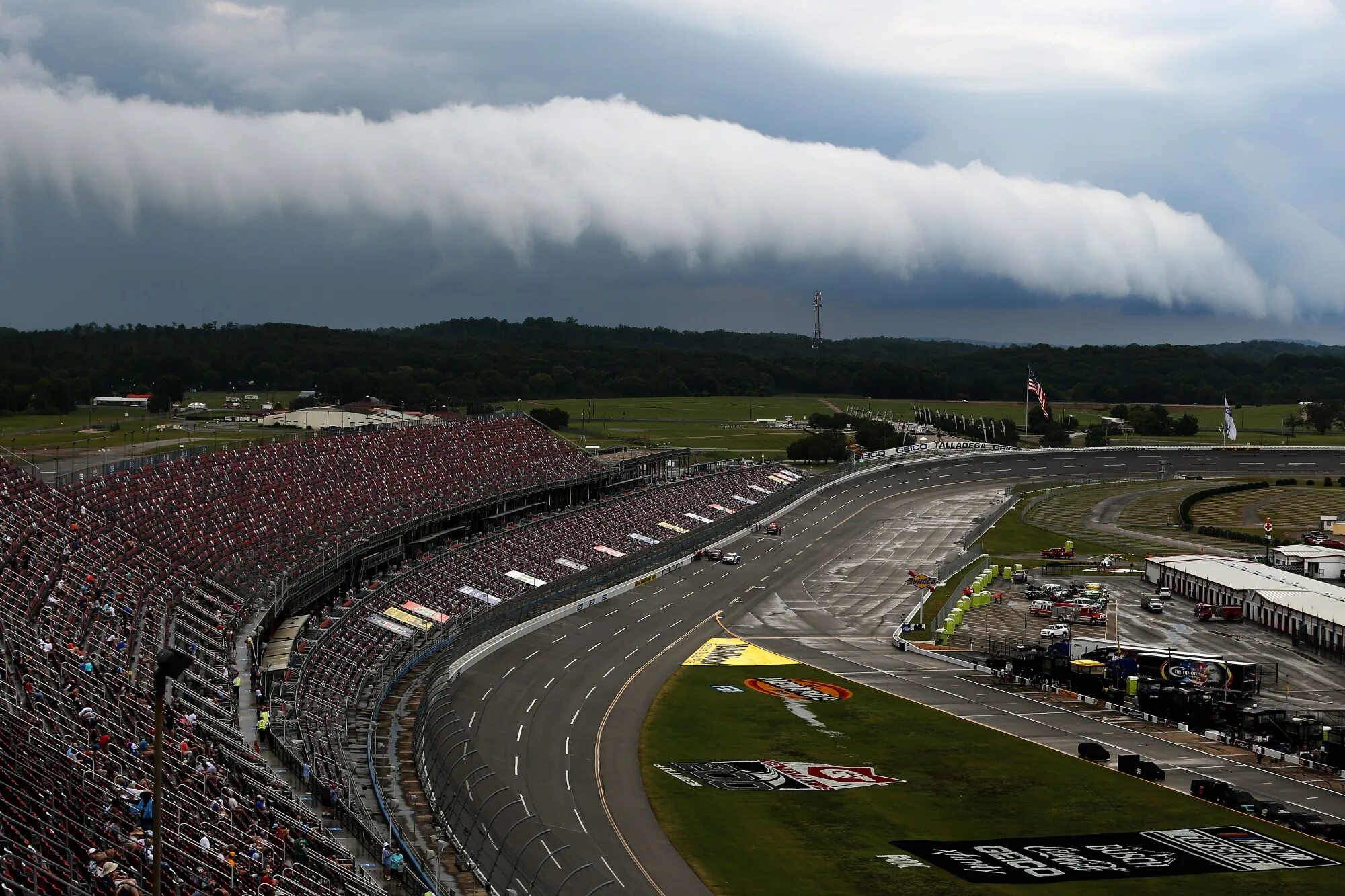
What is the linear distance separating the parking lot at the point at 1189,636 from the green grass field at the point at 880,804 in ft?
65.8

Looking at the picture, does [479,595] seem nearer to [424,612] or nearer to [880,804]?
[424,612]

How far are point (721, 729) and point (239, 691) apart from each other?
81.6 feet

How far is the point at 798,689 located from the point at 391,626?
2197 centimetres

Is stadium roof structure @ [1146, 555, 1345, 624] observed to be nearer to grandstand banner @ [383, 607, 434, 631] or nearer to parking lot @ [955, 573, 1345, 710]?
parking lot @ [955, 573, 1345, 710]

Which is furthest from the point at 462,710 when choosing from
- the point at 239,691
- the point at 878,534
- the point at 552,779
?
the point at 878,534

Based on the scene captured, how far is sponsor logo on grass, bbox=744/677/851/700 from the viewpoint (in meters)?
72.9

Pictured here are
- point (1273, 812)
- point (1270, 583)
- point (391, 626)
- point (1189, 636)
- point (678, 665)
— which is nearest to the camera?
point (1273, 812)

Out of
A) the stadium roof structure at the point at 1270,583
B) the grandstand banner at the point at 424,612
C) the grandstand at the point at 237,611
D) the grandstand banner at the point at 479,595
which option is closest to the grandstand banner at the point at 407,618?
the grandstand at the point at 237,611

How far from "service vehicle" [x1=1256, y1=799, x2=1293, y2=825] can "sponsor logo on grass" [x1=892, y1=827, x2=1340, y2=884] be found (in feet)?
5.98

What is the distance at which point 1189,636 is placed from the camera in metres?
89.6

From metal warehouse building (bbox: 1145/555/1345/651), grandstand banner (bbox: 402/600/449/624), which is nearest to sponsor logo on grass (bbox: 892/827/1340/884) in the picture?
grandstand banner (bbox: 402/600/449/624)

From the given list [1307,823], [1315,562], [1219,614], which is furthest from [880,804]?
[1315,562]

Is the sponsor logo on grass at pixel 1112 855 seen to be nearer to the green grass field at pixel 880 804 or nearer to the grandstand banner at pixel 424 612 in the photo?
the green grass field at pixel 880 804

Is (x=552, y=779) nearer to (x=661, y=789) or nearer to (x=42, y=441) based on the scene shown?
(x=661, y=789)
